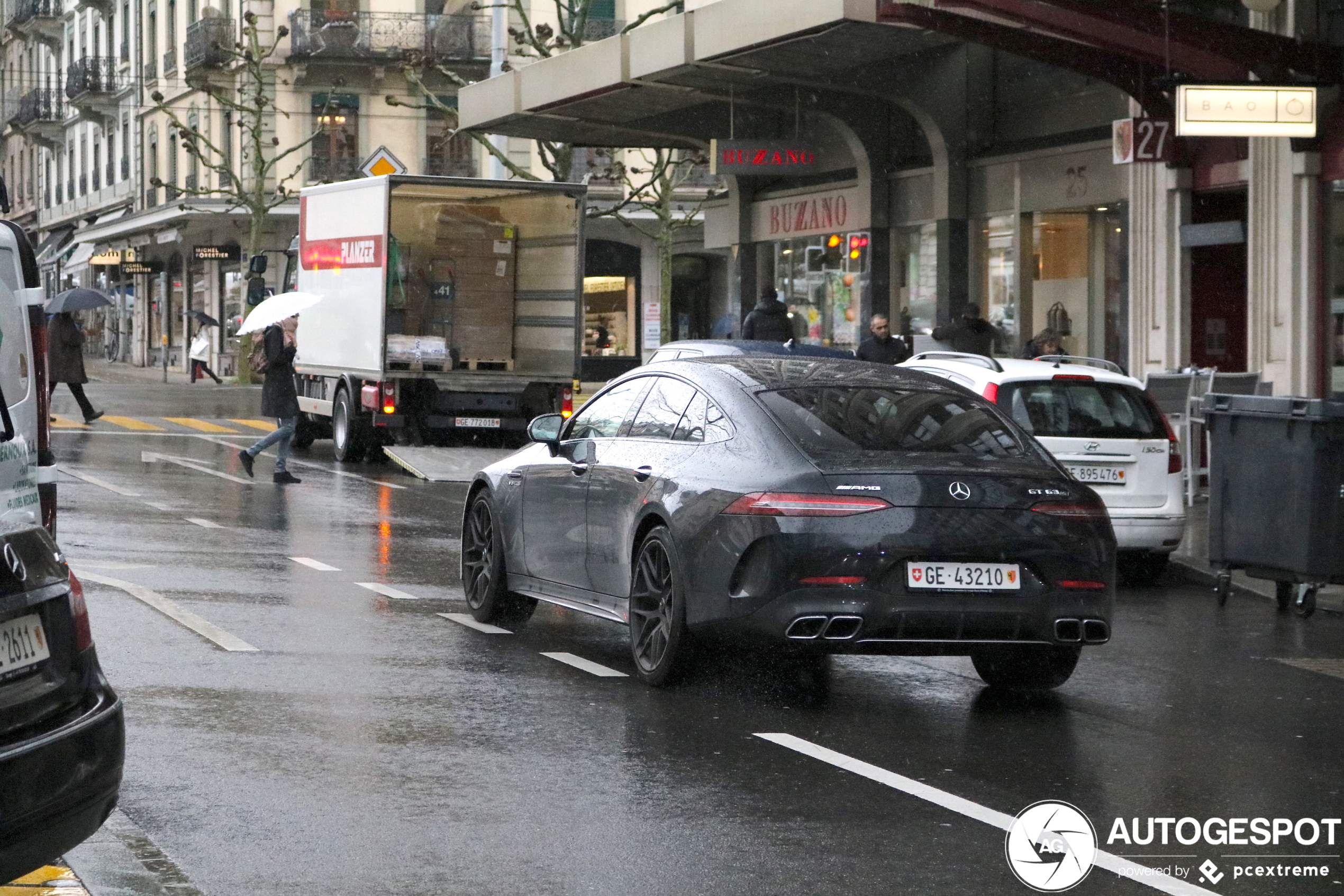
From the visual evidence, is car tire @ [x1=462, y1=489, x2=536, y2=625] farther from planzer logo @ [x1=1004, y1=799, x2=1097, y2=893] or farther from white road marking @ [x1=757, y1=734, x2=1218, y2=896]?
planzer logo @ [x1=1004, y1=799, x2=1097, y2=893]

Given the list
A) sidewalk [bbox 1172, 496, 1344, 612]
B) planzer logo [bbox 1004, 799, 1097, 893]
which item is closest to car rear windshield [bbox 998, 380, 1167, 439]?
sidewalk [bbox 1172, 496, 1344, 612]

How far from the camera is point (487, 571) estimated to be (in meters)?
11.0

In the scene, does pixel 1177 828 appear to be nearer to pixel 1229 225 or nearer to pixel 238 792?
pixel 238 792

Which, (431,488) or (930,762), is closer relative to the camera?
(930,762)

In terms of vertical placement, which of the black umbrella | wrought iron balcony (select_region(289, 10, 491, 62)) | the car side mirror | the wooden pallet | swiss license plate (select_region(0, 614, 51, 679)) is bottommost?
swiss license plate (select_region(0, 614, 51, 679))

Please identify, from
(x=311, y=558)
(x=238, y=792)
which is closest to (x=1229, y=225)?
(x=311, y=558)

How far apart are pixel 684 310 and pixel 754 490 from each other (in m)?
45.9

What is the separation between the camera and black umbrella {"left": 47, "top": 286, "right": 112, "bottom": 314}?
27422mm

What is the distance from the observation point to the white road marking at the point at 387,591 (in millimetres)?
11961

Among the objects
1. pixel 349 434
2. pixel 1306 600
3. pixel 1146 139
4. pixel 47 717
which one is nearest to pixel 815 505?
pixel 47 717

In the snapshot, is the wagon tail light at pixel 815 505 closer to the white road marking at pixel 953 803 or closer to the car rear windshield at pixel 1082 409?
the white road marking at pixel 953 803

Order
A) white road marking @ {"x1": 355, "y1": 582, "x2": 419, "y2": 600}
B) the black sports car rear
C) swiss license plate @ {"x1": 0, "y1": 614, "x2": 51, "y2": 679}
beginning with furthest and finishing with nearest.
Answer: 1. white road marking @ {"x1": 355, "y1": 582, "x2": 419, "y2": 600}
2. swiss license plate @ {"x1": 0, "y1": 614, "x2": 51, "y2": 679}
3. the black sports car rear

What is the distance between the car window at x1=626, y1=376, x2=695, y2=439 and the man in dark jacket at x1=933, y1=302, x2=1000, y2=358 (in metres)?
12.7

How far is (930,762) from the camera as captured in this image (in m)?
7.36
